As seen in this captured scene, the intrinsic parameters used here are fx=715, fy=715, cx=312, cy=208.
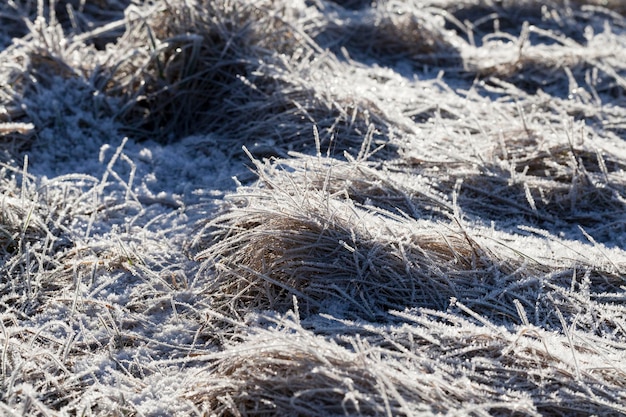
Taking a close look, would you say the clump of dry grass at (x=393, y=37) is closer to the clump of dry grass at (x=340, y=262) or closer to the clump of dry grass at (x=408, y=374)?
the clump of dry grass at (x=340, y=262)

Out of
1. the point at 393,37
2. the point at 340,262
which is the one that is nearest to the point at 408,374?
the point at 340,262

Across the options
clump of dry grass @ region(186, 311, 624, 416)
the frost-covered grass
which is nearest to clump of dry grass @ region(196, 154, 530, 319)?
the frost-covered grass

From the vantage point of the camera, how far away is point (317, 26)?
11.2 feet

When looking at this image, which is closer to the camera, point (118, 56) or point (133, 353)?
point (133, 353)

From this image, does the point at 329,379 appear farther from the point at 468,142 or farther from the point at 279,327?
the point at 468,142

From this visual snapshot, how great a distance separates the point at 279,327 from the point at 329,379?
0.75 feet

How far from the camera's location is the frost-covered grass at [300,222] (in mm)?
1379

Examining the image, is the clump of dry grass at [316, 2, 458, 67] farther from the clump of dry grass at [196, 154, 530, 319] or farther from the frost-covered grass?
the clump of dry grass at [196, 154, 530, 319]

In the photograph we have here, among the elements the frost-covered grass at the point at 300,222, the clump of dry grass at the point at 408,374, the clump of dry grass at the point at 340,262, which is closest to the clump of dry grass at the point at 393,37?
the frost-covered grass at the point at 300,222

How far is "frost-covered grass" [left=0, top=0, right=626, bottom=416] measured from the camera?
1.38 meters

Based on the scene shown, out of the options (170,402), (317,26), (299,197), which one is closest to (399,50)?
(317,26)

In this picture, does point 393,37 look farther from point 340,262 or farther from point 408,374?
point 408,374

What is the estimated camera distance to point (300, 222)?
1.73 metres

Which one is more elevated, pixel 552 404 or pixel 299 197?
pixel 299 197
